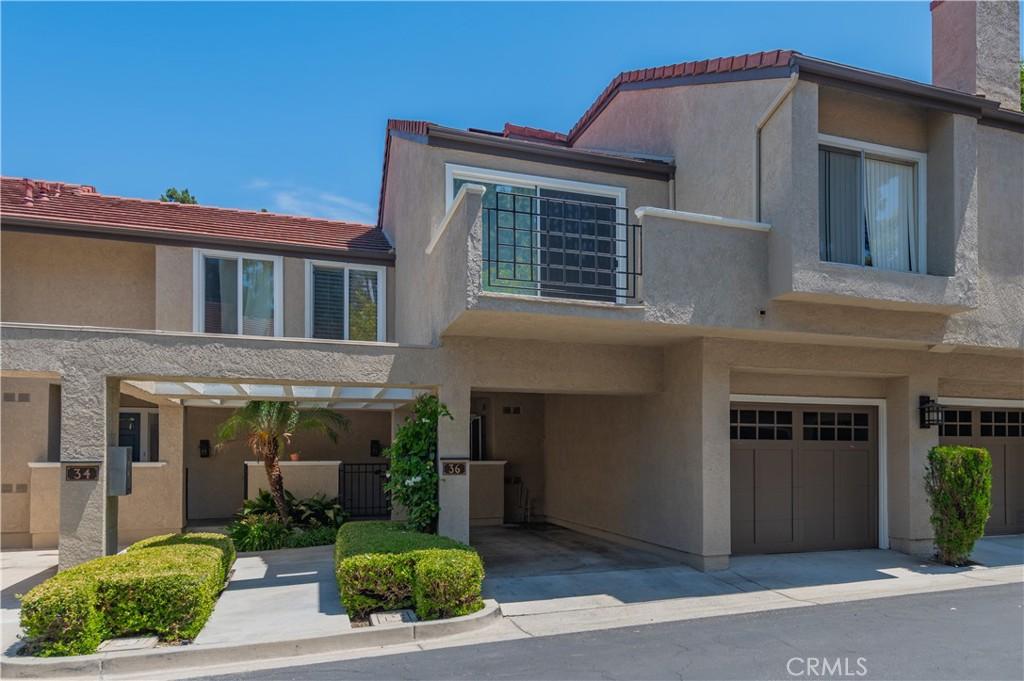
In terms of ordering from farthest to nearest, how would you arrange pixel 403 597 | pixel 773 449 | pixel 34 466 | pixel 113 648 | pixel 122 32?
pixel 34 466, pixel 773 449, pixel 122 32, pixel 403 597, pixel 113 648

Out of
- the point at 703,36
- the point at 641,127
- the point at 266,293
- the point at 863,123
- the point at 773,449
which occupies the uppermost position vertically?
the point at 703,36

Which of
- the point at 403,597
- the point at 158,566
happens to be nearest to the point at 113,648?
the point at 158,566

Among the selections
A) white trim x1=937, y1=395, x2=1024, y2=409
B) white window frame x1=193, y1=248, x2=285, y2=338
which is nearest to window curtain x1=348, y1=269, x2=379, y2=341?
white window frame x1=193, y1=248, x2=285, y2=338

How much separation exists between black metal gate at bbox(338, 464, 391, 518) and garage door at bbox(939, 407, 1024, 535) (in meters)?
12.6

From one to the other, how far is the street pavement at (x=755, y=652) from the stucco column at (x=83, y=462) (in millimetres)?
3326

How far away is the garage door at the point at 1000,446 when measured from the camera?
1450cm

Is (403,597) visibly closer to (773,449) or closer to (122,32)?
(773,449)

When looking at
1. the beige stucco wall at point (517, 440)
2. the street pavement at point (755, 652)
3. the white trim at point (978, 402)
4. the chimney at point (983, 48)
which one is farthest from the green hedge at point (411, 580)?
the chimney at point (983, 48)

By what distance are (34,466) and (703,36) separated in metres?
15.7

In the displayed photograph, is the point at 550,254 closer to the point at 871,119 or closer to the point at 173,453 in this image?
the point at 871,119

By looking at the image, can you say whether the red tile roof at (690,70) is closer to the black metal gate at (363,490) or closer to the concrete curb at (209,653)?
the concrete curb at (209,653)

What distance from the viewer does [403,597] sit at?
854 cm

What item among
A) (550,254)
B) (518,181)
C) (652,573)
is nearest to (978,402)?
(652,573)

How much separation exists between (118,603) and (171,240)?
29.6 feet
